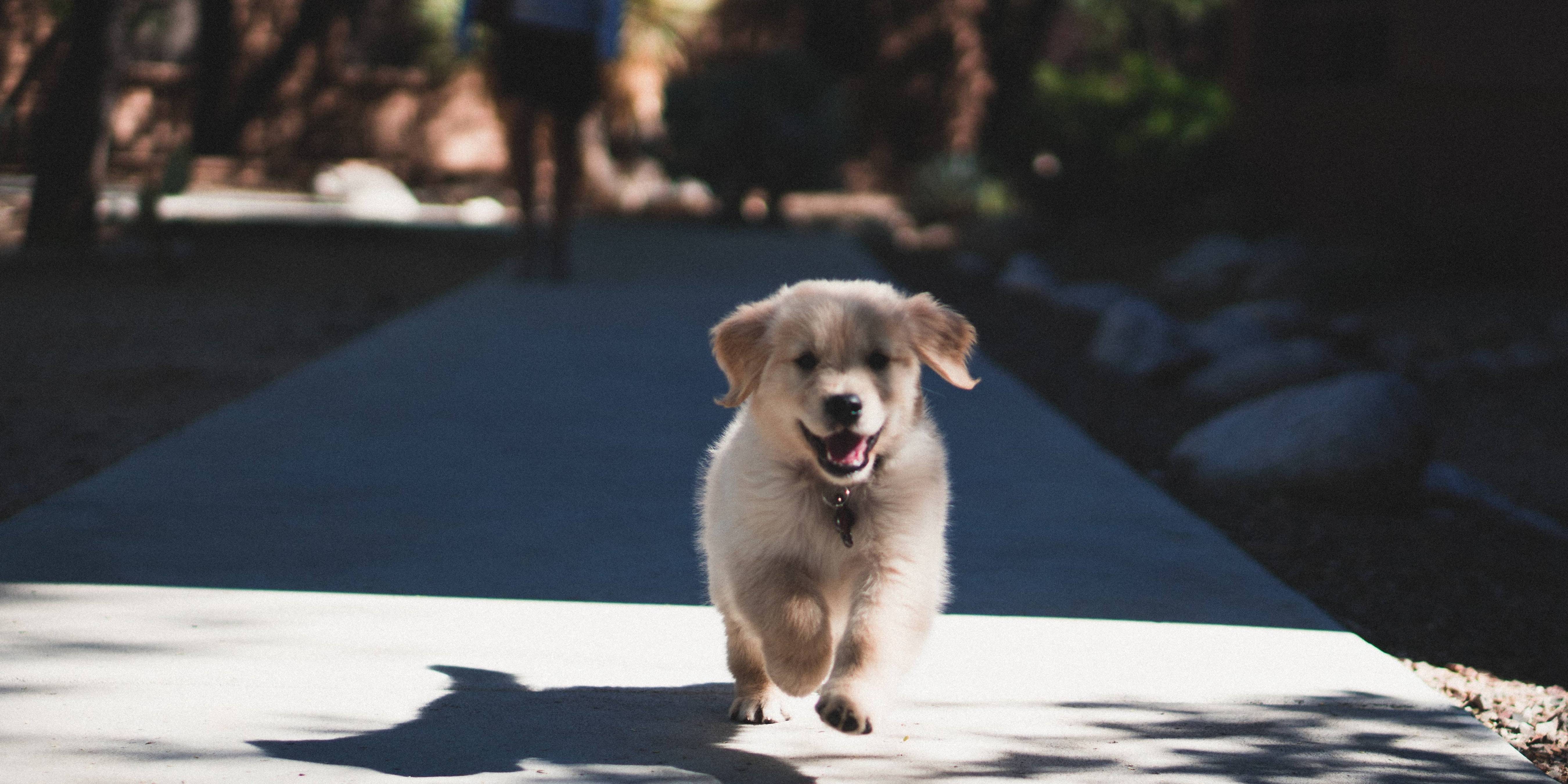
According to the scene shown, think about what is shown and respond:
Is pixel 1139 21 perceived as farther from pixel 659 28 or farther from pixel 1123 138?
pixel 1123 138

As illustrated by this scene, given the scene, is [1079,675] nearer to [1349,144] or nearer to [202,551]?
[202,551]

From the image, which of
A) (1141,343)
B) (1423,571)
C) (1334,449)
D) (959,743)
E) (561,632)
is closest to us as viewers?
(959,743)

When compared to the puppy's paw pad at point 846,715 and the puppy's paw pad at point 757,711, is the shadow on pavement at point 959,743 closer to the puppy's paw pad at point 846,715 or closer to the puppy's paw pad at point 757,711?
the puppy's paw pad at point 757,711

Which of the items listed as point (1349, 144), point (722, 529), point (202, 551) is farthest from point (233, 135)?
point (722, 529)

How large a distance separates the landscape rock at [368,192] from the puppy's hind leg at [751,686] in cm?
1462

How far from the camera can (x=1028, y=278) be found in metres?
13.6

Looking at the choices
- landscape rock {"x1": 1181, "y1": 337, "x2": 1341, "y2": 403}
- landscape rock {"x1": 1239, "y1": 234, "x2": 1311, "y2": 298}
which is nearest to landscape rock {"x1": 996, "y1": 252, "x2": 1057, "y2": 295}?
landscape rock {"x1": 1239, "y1": 234, "x2": 1311, "y2": 298}

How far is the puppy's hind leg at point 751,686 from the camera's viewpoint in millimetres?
3643

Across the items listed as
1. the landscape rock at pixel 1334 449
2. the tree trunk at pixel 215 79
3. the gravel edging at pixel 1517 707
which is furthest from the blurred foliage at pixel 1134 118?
the gravel edging at pixel 1517 707

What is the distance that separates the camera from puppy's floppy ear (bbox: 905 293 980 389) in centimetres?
376

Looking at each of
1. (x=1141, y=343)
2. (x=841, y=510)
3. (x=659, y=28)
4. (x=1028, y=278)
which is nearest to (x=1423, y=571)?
(x=841, y=510)

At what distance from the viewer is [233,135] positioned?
22547mm

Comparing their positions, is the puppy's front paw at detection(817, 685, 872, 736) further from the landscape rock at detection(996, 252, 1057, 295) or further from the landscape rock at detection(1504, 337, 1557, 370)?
the landscape rock at detection(996, 252, 1057, 295)

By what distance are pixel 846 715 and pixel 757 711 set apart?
0.52 meters
